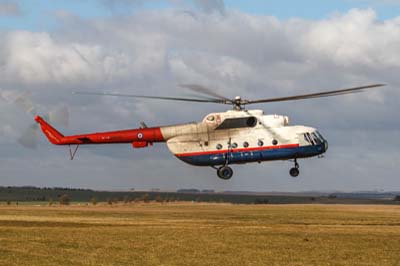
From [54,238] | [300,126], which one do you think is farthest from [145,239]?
[300,126]

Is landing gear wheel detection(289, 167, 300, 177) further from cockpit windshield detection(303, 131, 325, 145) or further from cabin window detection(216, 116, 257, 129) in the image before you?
cabin window detection(216, 116, 257, 129)

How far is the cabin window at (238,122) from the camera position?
46259 millimetres

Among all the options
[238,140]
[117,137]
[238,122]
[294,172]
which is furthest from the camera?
[117,137]

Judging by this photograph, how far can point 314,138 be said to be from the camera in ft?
155

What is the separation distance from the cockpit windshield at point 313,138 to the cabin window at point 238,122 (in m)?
3.23

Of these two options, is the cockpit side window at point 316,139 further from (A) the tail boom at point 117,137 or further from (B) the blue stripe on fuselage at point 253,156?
(A) the tail boom at point 117,137

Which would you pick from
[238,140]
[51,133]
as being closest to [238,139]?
[238,140]

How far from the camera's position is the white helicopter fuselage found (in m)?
46.4

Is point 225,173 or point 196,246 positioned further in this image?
point 196,246

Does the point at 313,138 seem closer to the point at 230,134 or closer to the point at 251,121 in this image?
the point at 251,121

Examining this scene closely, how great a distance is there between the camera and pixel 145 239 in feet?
184

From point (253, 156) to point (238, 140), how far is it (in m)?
1.29

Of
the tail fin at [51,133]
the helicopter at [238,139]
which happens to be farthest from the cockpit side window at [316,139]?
the tail fin at [51,133]

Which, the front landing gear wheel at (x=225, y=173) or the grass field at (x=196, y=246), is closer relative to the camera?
the grass field at (x=196, y=246)
